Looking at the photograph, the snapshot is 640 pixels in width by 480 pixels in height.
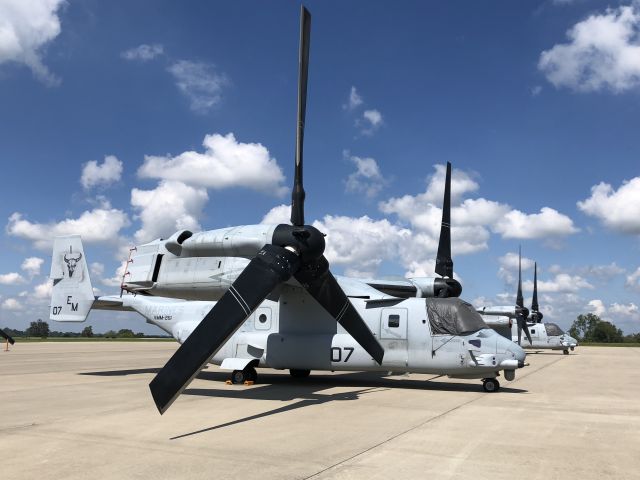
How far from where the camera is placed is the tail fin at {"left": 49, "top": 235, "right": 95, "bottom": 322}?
18.4m

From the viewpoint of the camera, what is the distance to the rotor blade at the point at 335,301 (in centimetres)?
1195

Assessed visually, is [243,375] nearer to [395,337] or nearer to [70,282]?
[395,337]

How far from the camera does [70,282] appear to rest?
18719mm

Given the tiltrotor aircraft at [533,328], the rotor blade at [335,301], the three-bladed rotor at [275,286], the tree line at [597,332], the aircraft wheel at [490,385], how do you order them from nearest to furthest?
the three-bladed rotor at [275,286] < the rotor blade at [335,301] < the aircraft wheel at [490,385] < the tiltrotor aircraft at [533,328] < the tree line at [597,332]

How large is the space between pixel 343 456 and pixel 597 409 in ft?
24.7

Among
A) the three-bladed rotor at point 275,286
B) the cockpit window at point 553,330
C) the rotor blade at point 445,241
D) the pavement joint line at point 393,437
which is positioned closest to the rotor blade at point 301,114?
the three-bladed rotor at point 275,286

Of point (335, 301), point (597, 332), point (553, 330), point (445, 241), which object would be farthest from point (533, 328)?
point (597, 332)

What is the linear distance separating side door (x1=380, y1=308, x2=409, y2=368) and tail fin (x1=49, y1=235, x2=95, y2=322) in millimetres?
10779

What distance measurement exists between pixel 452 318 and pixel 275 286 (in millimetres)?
5774

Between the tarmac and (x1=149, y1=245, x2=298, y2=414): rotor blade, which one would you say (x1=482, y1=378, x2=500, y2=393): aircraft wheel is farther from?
(x1=149, y1=245, x2=298, y2=414): rotor blade

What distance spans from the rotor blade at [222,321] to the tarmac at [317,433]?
0.73 meters

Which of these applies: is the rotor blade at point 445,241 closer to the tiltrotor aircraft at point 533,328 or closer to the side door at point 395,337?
the side door at point 395,337

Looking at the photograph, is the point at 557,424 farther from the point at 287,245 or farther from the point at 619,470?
the point at 287,245

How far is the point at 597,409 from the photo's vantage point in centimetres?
1132
